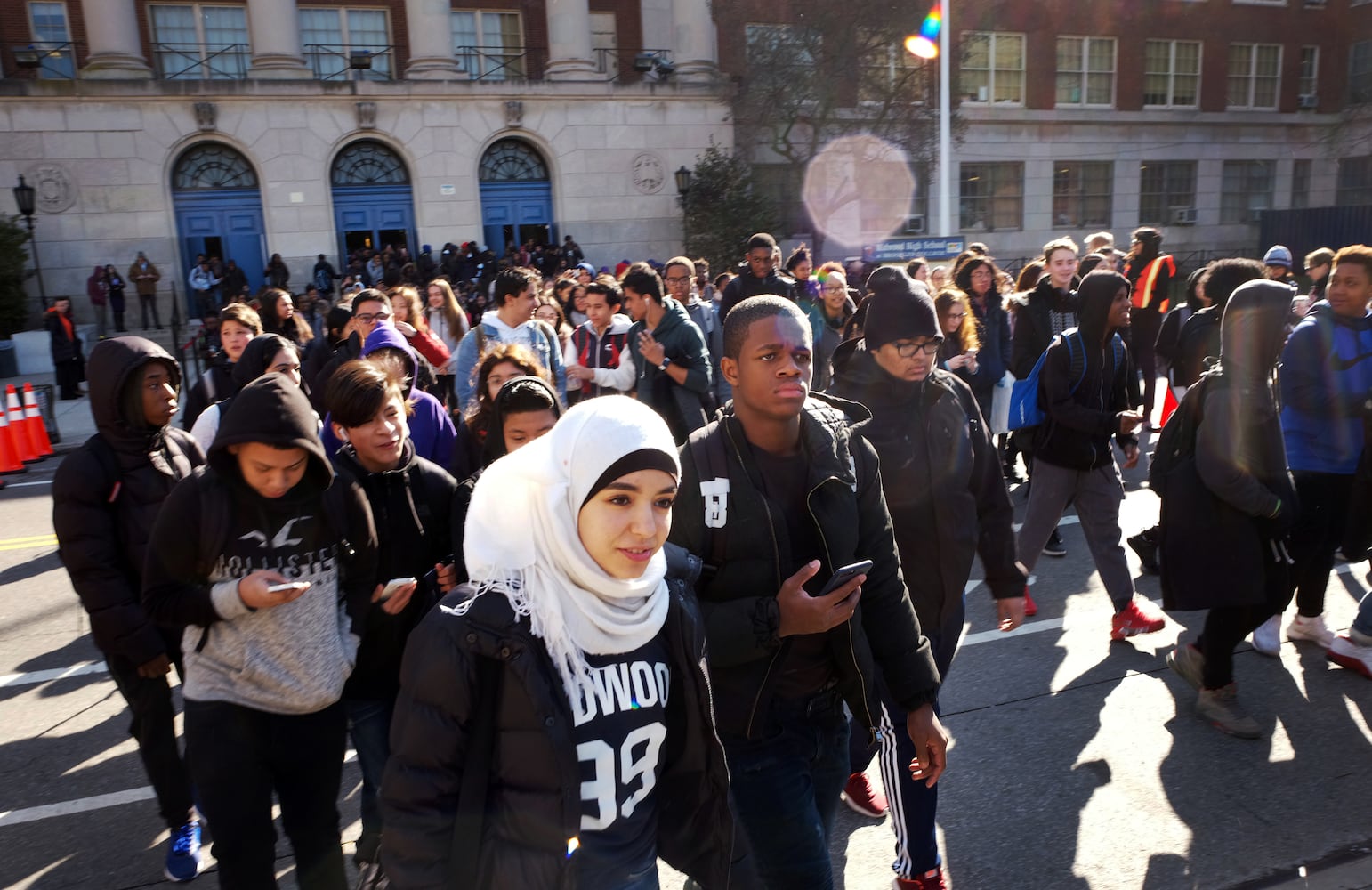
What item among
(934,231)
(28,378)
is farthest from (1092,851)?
(934,231)

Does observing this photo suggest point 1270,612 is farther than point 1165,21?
No

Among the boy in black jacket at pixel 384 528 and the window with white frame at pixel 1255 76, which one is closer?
the boy in black jacket at pixel 384 528

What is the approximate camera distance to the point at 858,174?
28438 mm

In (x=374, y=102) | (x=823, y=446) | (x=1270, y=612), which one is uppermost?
(x=374, y=102)

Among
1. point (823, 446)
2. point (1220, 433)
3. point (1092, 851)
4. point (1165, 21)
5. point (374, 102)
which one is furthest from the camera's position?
point (1165, 21)

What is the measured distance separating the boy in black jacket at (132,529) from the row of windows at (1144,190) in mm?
31705

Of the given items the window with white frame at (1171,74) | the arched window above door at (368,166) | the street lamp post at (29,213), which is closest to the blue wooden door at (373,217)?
the arched window above door at (368,166)

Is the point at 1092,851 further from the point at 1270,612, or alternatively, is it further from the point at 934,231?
the point at 934,231

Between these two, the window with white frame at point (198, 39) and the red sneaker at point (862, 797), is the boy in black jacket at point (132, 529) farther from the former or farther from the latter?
the window with white frame at point (198, 39)

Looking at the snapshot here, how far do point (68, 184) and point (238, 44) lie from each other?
6144mm

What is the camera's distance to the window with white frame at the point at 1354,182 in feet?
120

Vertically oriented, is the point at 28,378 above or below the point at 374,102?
below

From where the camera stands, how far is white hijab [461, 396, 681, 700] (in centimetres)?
179

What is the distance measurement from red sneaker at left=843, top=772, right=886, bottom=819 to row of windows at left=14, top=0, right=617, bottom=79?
2688cm
